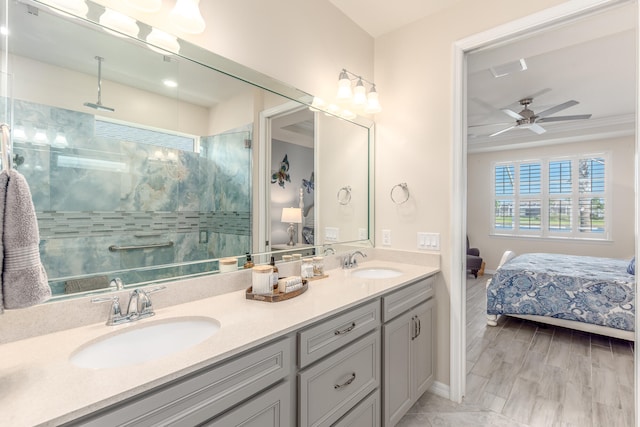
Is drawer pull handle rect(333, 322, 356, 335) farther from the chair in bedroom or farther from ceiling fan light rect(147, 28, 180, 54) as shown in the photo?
the chair in bedroom

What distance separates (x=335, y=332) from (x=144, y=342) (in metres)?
0.72

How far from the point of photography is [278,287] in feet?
4.79

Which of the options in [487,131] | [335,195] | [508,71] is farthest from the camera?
[487,131]

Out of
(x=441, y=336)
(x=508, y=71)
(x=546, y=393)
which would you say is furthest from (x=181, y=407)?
(x=508, y=71)

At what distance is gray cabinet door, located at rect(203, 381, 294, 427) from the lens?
0.91 meters

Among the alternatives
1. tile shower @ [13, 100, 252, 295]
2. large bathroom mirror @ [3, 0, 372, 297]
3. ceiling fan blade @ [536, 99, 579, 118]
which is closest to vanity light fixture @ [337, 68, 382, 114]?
large bathroom mirror @ [3, 0, 372, 297]

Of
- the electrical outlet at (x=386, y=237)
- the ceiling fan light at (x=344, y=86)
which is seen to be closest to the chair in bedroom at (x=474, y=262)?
the electrical outlet at (x=386, y=237)

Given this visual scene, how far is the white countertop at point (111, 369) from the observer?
0.65 meters

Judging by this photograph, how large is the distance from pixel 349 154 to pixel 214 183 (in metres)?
1.20

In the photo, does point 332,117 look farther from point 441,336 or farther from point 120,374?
point 120,374

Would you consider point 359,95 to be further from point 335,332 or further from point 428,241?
point 335,332

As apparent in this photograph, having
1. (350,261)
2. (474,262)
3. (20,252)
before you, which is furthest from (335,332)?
(474,262)

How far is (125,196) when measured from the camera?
47.8 inches

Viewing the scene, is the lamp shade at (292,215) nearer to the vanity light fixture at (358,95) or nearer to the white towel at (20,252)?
the vanity light fixture at (358,95)
